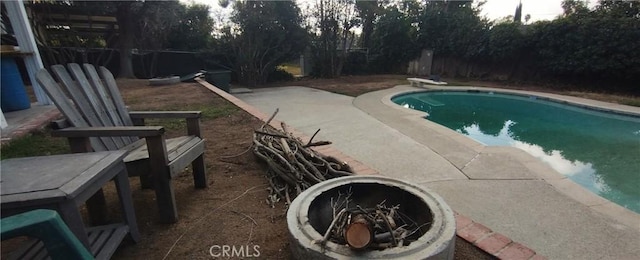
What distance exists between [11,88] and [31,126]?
1370 mm

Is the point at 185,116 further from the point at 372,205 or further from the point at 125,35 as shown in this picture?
the point at 125,35

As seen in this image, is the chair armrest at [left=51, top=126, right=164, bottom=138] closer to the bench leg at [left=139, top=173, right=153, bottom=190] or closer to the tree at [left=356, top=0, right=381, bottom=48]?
the bench leg at [left=139, top=173, right=153, bottom=190]

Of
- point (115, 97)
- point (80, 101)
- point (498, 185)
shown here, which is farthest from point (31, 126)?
point (498, 185)

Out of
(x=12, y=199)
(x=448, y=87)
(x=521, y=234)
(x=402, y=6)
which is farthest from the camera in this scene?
(x=402, y=6)

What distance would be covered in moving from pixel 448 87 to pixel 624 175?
7352 millimetres

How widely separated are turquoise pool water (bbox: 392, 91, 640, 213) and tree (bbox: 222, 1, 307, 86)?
213 inches

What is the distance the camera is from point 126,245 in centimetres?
156

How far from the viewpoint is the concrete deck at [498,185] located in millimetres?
1964

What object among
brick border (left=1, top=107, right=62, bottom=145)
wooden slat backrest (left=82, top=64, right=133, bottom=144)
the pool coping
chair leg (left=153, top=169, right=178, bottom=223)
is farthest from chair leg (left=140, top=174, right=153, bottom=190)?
the pool coping

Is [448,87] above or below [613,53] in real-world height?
below

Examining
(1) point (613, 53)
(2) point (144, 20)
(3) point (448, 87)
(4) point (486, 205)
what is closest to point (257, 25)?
(2) point (144, 20)

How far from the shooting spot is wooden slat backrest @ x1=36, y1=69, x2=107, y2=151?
64.1 inches

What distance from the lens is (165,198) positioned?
5.57ft

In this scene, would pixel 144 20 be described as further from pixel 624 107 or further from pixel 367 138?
pixel 624 107
